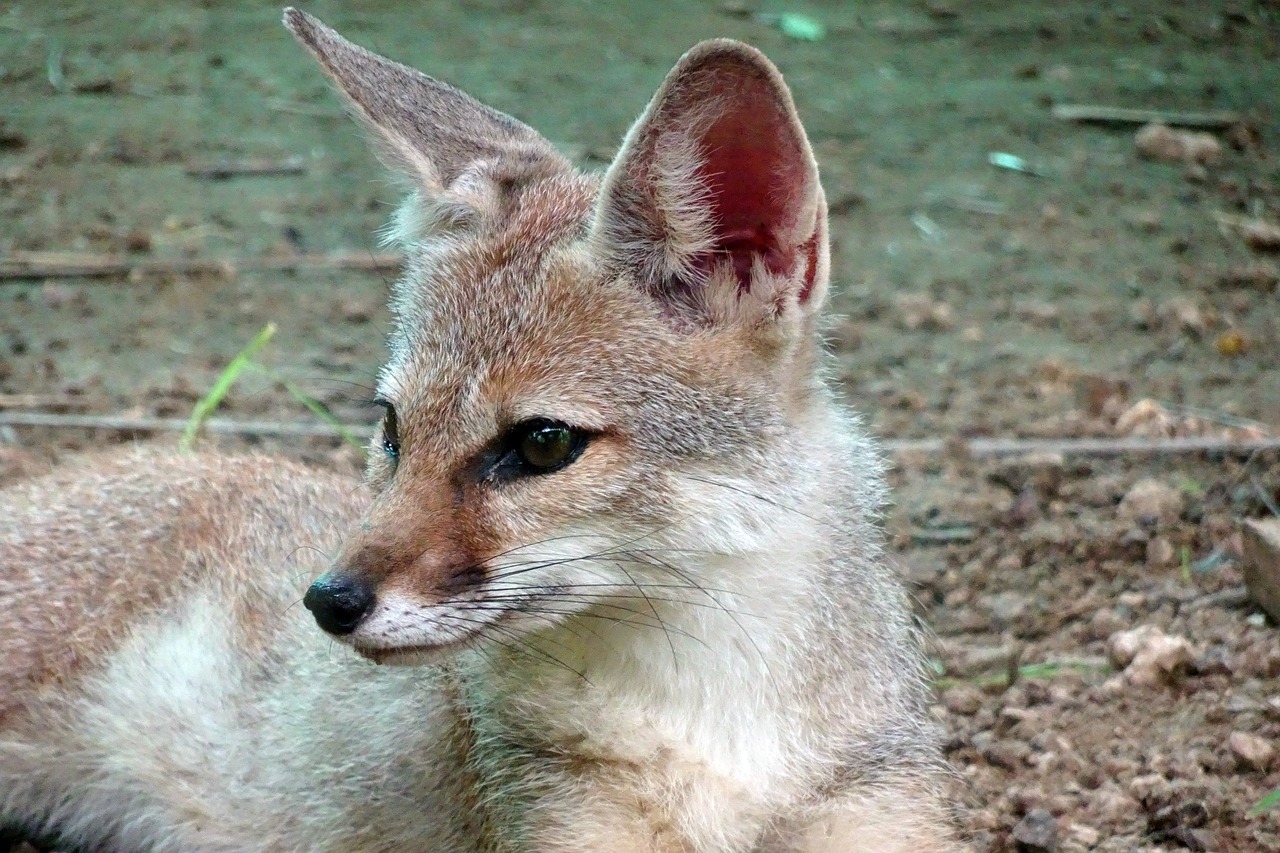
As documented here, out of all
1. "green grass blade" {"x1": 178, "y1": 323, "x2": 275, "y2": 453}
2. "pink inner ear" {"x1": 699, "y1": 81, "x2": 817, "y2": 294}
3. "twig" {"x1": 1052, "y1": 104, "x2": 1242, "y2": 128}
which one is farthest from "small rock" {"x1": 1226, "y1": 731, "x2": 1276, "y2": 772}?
"twig" {"x1": 1052, "y1": 104, "x2": 1242, "y2": 128}

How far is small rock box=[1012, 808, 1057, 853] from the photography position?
4.02 m

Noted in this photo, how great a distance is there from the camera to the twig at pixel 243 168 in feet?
27.8

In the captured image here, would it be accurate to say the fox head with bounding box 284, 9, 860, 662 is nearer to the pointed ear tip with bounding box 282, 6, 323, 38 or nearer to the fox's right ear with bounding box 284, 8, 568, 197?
the fox's right ear with bounding box 284, 8, 568, 197

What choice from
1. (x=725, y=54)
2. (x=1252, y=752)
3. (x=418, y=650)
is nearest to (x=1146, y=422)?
(x=1252, y=752)

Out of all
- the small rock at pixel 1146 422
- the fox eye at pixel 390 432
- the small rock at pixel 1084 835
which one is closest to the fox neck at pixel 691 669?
the fox eye at pixel 390 432

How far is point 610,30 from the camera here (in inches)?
399

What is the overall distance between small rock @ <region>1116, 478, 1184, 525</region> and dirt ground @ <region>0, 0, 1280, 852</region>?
2cm

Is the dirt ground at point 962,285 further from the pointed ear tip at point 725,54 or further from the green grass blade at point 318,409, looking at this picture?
the pointed ear tip at point 725,54

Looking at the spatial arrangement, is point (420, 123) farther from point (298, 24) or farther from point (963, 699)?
point (963, 699)

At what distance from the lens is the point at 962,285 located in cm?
750

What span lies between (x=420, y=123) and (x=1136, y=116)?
6.05 m

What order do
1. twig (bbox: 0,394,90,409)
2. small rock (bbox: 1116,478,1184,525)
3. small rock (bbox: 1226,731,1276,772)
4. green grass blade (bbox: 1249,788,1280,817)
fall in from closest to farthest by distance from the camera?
1. green grass blade (bbox: 1249,788,1280,817)
2. small rock (bbox: 1226,731,1276,772)
3. small rock (bbox: 1116,478,1184,525)
4. twig (bbox: 0,394,90,409)

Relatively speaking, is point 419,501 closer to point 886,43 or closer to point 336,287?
point 336,287

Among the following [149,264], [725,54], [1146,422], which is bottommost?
[149,264]
